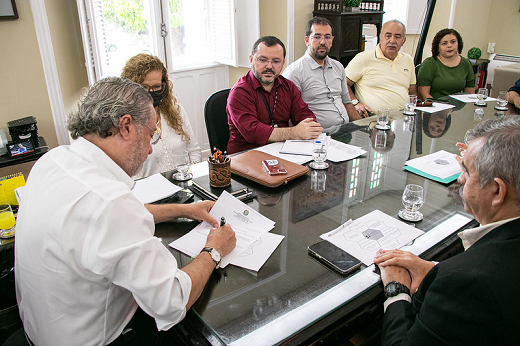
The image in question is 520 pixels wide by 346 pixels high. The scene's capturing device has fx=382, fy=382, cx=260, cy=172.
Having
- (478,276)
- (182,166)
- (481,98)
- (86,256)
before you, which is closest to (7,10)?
(182,166)

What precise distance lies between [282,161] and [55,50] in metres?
2.09

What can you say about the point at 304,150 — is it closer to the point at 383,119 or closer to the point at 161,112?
the point at 383,119

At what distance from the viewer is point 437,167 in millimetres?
1810

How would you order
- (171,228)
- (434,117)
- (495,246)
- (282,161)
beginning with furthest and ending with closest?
(434,117) → (282,161) → (171,228) → (495,246)

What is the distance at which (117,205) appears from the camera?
908 millimetres

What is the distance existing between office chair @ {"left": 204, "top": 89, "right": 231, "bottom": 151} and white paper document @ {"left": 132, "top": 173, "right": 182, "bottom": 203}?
0.82 m

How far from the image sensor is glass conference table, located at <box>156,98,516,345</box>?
0.93 meters

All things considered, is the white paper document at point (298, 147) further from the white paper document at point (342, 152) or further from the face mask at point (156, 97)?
the face mask at point (156, 97)

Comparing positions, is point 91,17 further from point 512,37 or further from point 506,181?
point 512,37

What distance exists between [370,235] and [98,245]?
841mm

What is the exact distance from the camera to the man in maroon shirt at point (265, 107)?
2266 mm

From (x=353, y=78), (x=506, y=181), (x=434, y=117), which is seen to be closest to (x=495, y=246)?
(x=506, y=181)

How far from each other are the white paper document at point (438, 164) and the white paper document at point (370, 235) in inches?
21.1

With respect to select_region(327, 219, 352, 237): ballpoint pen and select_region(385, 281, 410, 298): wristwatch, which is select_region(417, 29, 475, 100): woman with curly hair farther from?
select_region(385, 281, 410, 298): wristwatch
